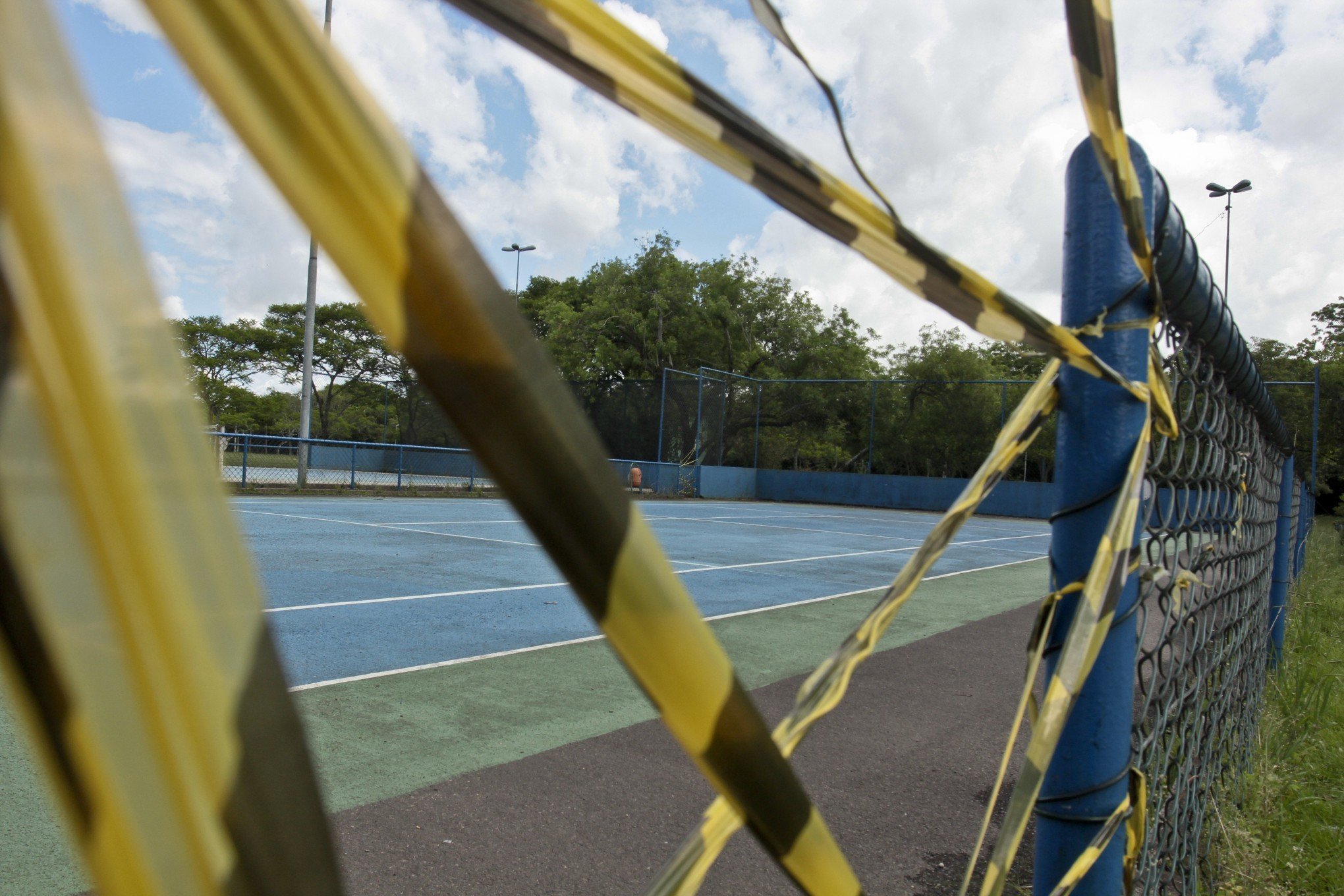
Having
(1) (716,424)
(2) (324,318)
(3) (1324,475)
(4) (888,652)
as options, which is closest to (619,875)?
(4) (888,652)

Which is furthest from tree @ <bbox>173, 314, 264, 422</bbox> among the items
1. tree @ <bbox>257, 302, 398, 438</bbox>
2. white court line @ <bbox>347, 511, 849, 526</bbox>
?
white court line @ <bbox>347, 511, 849, 526</bbox>

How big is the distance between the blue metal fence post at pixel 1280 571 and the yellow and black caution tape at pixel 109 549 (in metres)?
5.93

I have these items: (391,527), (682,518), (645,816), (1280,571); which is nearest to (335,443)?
(682,518)

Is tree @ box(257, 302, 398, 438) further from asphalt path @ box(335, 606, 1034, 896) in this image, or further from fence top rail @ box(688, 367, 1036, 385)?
asphalt path @ box(335, 606, 1034, 896)

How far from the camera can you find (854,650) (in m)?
0.88

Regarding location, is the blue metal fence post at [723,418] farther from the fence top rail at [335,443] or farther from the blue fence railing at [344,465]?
the fence top rail at [335,443]

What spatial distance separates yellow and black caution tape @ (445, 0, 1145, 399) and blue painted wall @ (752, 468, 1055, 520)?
92.2 ft

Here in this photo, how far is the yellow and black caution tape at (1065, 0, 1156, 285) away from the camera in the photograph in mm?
898

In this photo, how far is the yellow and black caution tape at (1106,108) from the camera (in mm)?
898

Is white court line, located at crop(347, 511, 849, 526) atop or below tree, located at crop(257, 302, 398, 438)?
below

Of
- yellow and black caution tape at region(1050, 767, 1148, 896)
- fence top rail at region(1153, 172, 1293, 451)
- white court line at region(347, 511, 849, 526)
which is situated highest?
fence top rail at region(1153, 172, 1293, 451)

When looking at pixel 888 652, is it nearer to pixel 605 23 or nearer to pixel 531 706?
pixel 531 706

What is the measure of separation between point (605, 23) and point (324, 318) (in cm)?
4997

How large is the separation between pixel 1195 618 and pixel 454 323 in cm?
225
